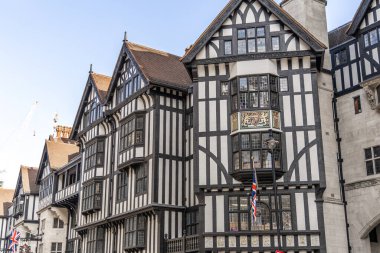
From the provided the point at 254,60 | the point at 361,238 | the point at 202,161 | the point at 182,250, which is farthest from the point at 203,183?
the point at 361,238

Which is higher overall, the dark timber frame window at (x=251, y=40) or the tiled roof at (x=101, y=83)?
the tiled roof at (x=101, y=83)

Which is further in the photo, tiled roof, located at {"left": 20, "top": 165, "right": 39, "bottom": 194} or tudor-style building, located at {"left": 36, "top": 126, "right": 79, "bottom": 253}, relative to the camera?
tiled roof, located at {"left": 20, "top": 165, "right": 39, "bottom": 194}

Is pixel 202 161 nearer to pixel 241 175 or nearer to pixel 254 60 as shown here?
pixel 241 175

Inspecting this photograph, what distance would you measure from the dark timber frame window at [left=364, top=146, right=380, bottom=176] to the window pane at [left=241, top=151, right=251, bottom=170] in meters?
6.40

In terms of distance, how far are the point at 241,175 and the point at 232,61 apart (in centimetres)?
580

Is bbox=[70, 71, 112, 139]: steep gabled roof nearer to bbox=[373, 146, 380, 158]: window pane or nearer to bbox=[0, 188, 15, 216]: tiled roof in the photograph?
bbox=[373, 146, 380, 158]: window pane

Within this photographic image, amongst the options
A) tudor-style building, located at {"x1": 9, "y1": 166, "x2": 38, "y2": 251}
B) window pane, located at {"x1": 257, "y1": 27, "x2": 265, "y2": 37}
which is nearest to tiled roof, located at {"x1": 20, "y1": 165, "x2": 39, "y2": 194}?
tudor-style building, located at {"x1": 9, "y1": 166, "x2": 38, "y2": 251}

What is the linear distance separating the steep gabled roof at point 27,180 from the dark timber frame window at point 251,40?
31.8m

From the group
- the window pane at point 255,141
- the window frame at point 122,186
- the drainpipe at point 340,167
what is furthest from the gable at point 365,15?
the window frame at point 122,186

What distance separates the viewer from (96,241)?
→ 3138cm

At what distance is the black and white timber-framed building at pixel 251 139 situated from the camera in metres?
22.9

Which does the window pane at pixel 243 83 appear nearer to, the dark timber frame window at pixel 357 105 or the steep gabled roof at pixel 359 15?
the dark timber frame window at pixel 357 105

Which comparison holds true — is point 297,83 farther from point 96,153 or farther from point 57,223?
point 57,223

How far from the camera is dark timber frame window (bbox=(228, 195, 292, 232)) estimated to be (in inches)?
890
